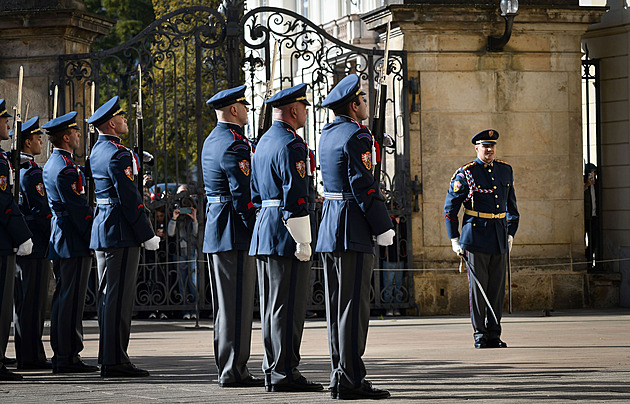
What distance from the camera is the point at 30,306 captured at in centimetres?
938

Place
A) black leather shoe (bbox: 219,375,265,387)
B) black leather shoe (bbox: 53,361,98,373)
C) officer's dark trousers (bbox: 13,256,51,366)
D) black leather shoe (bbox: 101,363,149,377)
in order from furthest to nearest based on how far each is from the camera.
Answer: officer's dark trousers (bbox: 13,256,51,366) < black leather shoe (bbox: 53,361,98,373) < black leather shoe (bbox: 101,363,149,377) < black leather shoe (bbox: 219,375,265,387)

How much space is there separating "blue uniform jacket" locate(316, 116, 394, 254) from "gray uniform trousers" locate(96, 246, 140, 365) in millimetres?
1874

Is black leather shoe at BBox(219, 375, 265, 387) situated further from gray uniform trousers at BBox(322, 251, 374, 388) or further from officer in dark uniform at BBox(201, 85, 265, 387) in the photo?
gray uniform trousers at BBox(322, 251, 374, 388)

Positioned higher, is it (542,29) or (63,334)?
(542,29)

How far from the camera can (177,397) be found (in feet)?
23.6

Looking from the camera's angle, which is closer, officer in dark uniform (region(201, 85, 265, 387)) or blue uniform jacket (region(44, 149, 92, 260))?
officer in dark uniform (region(201, 85, 265, 387))

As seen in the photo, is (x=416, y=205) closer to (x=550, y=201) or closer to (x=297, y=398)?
(x=550, y=201)

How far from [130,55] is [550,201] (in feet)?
16.8

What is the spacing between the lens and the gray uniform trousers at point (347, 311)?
23.2 feet

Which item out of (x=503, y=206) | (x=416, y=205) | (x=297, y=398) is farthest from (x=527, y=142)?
(x=297, y=398)

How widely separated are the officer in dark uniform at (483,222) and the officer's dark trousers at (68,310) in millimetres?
3290

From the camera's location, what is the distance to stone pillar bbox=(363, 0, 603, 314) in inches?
539

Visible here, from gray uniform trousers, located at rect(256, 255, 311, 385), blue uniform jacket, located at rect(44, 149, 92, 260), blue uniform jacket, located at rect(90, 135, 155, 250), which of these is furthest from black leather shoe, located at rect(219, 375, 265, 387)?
blue uniform jacket, located at rect(44, 149, 92, 260)

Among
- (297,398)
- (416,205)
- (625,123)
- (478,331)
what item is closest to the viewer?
(297,398)
